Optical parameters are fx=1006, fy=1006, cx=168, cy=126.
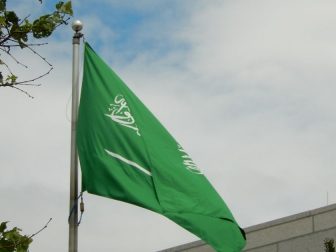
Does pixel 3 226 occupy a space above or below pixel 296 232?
above

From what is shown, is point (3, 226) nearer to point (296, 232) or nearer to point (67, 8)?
point (67, 8)

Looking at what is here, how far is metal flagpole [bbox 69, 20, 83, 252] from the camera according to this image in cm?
1039

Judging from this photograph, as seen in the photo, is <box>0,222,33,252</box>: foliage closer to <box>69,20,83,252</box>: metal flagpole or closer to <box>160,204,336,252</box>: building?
<box>69,20,83,252</box>: metal flagpole

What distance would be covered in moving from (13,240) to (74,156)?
223 cm

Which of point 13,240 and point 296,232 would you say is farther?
point 296,232

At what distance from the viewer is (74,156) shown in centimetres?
1082

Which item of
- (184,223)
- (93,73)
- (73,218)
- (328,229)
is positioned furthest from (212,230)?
(328,229)

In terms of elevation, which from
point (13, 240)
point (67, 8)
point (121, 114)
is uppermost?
point (67, 8)

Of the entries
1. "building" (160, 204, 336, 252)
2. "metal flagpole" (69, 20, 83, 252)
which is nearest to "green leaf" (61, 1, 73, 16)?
"metal flagpole" (69, 20, 83, 252)

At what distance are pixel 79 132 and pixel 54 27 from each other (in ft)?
6.33

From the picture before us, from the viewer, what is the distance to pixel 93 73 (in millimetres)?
11391

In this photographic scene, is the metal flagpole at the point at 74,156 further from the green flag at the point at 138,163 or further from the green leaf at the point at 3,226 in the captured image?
the green leaf at the point at 3,226

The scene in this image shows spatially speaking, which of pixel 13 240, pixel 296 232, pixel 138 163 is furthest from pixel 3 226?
pixel 296 232

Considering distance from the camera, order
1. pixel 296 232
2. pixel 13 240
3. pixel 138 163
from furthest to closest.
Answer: pixel 296 232 < pixel 138 163 < pixel 13 240
